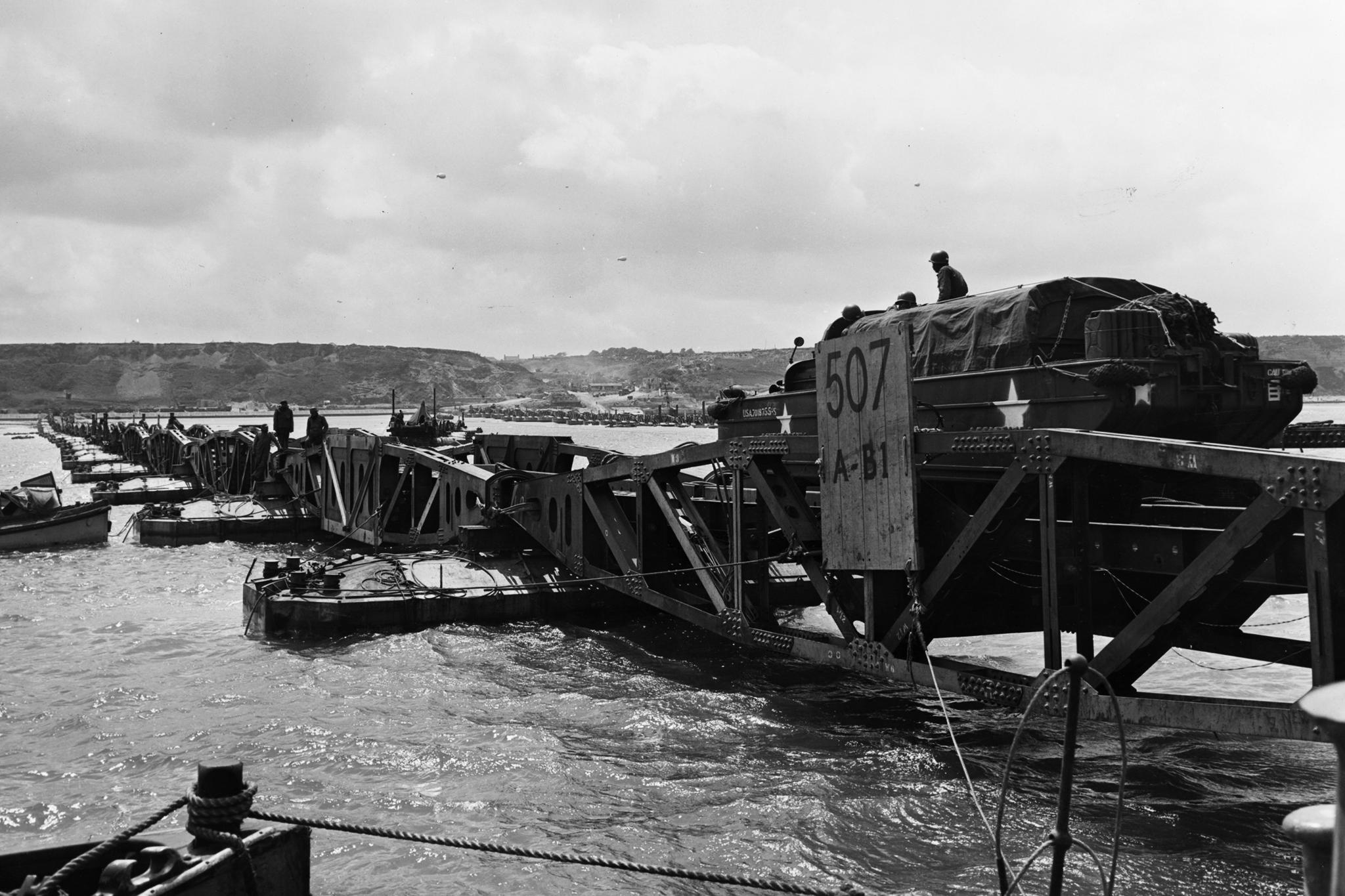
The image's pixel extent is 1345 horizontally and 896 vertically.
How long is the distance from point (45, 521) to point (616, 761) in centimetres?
2504

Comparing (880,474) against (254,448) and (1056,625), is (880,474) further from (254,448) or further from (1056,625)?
(254,448)

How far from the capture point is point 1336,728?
234 centimetres

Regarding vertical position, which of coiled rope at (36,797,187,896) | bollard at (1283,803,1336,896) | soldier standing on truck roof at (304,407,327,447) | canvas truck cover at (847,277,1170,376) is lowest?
coiled rope at (36,797,187,896)

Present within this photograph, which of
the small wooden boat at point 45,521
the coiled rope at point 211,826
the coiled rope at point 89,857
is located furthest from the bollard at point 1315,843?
the small wooden boat at point 45,521

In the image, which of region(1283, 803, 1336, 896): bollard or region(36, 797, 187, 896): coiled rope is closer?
region(1283, 803, 1336, 896): bollard

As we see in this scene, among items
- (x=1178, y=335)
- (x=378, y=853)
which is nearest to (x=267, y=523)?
(x=378, y=853)

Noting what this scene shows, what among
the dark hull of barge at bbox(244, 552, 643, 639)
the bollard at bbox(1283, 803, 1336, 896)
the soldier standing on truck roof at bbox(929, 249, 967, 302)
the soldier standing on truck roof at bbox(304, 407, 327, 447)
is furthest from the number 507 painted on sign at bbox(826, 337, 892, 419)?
the soldier standing on truck roof at bbox(304, 407, 327, 447)

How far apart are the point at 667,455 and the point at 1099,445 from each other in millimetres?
6574

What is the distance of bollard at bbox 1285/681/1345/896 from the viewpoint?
233cm

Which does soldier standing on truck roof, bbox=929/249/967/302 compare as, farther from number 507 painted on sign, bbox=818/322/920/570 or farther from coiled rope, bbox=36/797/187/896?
coiled rope, bbox=36/797/187/896

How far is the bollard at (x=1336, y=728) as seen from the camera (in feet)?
7.65

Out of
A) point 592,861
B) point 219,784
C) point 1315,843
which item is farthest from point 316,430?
point 1315,843

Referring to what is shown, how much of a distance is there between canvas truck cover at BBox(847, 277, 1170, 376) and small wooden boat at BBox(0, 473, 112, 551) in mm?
26315

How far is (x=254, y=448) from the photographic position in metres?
39.0
